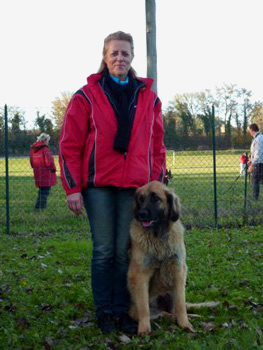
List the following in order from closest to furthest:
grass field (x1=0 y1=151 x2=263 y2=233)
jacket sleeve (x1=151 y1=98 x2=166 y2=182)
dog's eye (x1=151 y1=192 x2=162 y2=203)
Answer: dog's eye (x1=151 y1=192 x2=162 y2=203), jacket sleeve (x1=151 y1=98 x2=166 y2=182), grass field (x1=0 y1=151 x2=263 y2=233)

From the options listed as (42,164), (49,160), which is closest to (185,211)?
(49,160)

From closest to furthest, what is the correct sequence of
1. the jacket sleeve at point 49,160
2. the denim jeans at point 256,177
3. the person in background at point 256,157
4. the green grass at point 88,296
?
the green grass at point 88,296, the jacket sleeve at point 49,160, the denim jeans at point 256,177, the person in background at point 256,157

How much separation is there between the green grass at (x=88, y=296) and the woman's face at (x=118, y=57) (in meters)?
2.11

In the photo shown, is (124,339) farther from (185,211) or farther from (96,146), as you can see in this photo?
(185,211)

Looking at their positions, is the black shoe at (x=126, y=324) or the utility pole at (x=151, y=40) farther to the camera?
the utility pole at (x=151, y=40)

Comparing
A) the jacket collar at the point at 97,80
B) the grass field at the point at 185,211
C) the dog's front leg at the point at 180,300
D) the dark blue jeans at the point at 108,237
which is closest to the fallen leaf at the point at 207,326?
the dog's front leg at the point at 180,300

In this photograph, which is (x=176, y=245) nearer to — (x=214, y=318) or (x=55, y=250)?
(x=214, y=318)

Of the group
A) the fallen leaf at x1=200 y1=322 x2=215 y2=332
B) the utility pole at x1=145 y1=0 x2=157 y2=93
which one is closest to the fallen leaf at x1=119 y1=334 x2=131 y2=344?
the fallen leaf at x1=200 y1=322 x2=215 y2=332

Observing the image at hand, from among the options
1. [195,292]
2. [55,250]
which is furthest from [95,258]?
[55,250]

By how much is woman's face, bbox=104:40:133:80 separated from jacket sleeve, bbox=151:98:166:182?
0.42 m

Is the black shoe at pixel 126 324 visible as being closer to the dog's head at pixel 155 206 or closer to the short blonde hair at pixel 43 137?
the dog's head at pixel 155 206

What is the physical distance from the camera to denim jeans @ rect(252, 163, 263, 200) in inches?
423

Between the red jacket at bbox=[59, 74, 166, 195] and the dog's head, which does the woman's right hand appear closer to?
the red jacket at bbox=[59, 74, 166, 195]

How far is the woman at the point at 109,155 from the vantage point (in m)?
3.82
